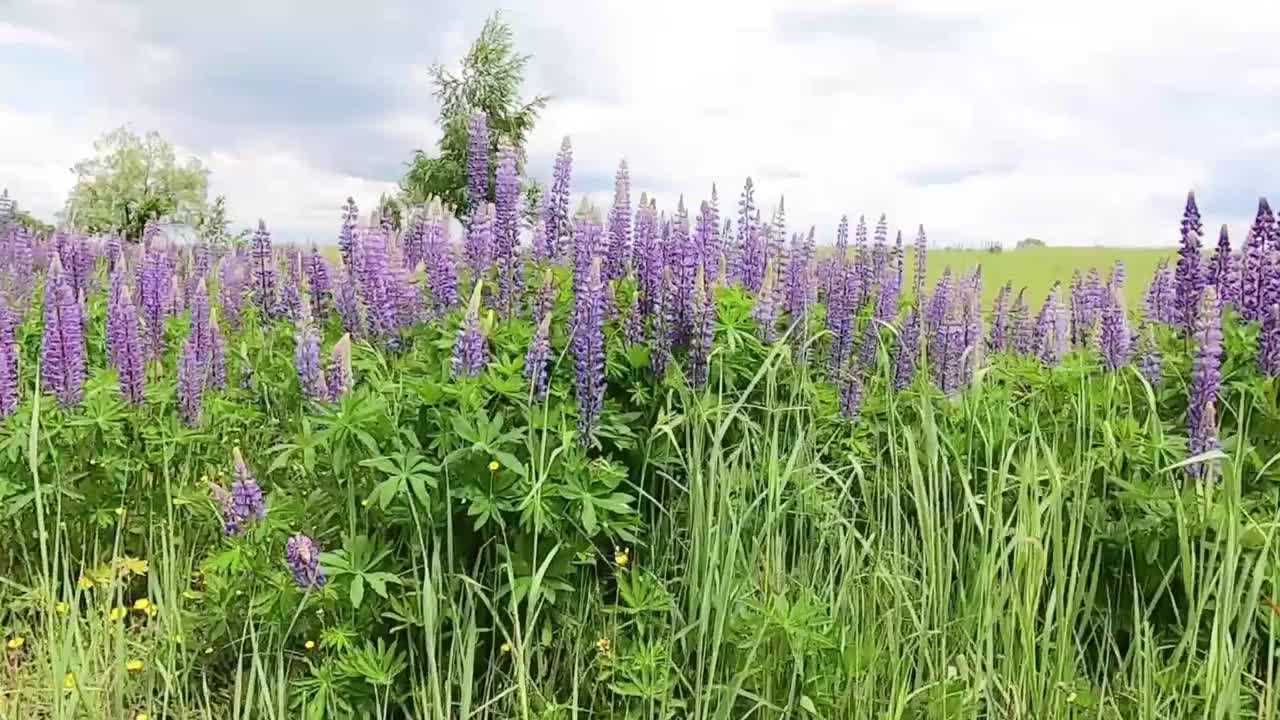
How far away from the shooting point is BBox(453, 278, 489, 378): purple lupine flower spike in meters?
2.55

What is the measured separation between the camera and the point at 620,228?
133 inches

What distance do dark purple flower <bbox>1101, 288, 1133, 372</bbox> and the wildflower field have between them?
0.02m

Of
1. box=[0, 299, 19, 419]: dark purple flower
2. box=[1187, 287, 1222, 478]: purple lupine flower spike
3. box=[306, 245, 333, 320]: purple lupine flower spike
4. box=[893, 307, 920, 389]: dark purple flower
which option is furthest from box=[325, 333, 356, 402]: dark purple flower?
box=[1187, 287, 1222, 478]: purple lupine flower spike

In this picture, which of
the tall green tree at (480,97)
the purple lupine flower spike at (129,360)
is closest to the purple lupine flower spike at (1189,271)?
the purple lupine flower spike at (129,360)

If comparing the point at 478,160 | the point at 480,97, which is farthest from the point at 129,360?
the point at 480,97

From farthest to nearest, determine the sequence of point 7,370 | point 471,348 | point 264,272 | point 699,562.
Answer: point 264,272 → point 7,370 → point 471,348 → point 699,562

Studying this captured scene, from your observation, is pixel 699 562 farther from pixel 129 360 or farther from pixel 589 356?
pixel 129 360

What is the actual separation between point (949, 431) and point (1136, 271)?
11.2ft

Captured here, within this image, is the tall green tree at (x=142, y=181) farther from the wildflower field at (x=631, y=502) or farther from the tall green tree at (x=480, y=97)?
the wildflower field at (x=631, y=502)

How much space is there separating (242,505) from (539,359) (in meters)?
0.94

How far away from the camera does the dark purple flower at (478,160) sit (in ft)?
11.3

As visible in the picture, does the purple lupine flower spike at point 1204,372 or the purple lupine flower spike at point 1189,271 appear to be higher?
the purple lupine flower spike at point 1189,271

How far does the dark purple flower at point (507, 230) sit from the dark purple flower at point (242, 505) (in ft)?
2.80

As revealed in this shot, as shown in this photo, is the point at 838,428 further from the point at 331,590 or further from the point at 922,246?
the point at 922,246
